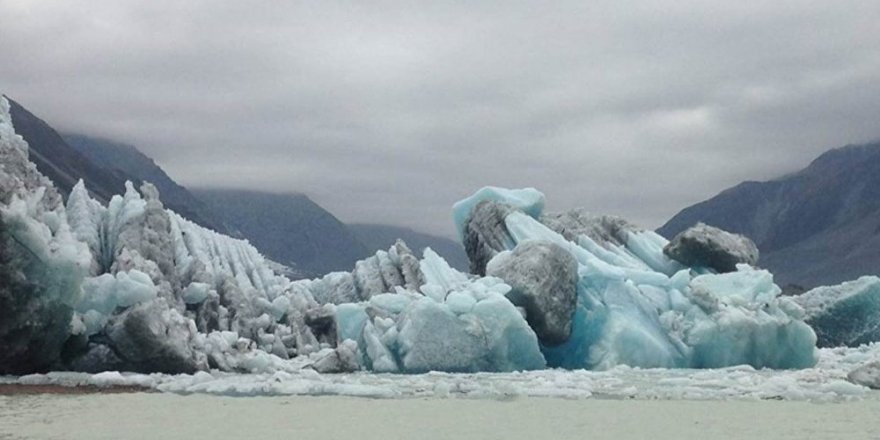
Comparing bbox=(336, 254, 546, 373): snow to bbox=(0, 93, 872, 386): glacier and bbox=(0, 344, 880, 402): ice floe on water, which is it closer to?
bbox=(0, 93, 872, 386): glacier

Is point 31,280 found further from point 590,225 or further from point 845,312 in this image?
point 845,312

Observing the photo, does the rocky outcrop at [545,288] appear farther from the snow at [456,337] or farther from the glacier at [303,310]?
the snow at [456,337]

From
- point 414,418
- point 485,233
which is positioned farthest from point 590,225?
point 414,418

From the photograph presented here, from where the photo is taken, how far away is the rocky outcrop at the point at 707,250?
31.6 meters

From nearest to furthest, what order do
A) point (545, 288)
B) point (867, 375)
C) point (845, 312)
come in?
point (867, 375) < point (545, 288) < point (845, 312)

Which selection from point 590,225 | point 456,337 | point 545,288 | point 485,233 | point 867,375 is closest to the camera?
point 867,375

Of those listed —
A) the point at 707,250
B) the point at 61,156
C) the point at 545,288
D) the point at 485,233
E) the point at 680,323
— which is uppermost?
the point at 61,156

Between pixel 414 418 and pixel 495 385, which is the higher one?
pixel 414 418

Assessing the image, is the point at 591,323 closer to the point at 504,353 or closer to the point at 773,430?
the point at 504,353

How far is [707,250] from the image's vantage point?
3172 cm

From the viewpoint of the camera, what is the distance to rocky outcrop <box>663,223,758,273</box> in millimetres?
31594

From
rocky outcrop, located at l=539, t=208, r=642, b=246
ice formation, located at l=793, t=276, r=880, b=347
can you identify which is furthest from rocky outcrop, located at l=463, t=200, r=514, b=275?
ice formation, located at l=793, t=276, r=880, b=347

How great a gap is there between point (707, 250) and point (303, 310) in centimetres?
1322

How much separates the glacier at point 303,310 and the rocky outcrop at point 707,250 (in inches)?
81.7
